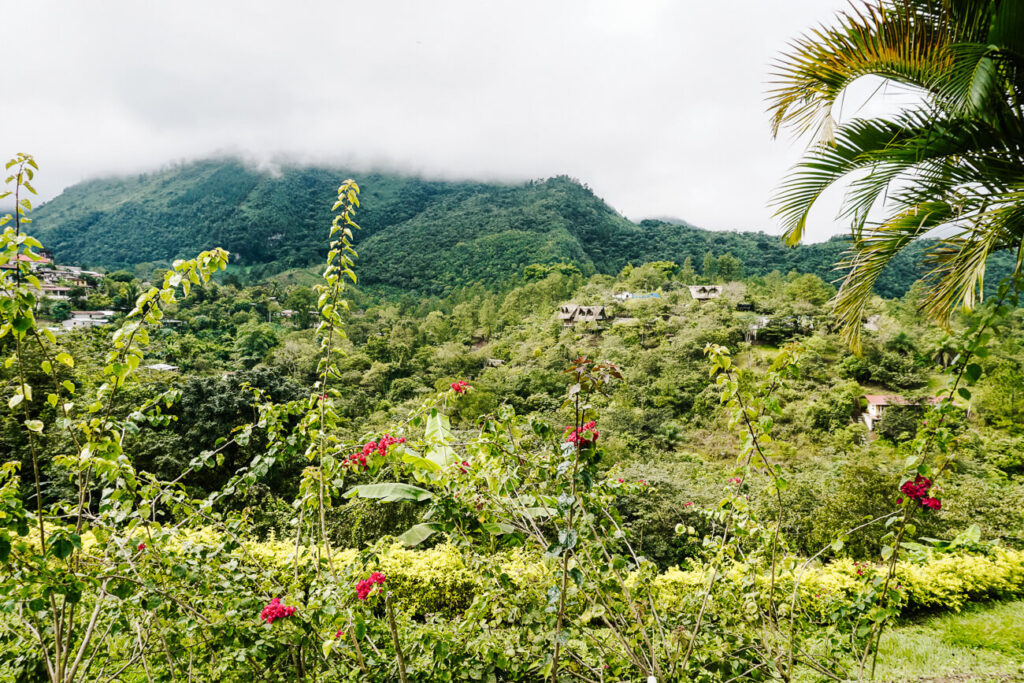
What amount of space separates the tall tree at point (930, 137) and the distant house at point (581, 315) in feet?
81.1

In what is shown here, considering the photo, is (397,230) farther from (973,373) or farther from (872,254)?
(973,373)

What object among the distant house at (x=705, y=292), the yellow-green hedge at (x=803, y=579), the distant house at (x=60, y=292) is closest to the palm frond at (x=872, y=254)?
the yellow-green hedge at (x=803, y=579)

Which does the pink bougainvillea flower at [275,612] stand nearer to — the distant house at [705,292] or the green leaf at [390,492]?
the green leaf at [390,492]

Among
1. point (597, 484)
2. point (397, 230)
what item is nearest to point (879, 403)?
point (597, 484)

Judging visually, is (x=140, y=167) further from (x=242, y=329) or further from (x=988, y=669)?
(x=988, y=669)

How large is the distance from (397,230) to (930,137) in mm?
68242

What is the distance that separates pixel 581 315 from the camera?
95.3 ft

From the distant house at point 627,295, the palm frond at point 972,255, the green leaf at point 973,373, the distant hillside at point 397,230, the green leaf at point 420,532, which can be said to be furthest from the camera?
the distant hillside at point 397,230

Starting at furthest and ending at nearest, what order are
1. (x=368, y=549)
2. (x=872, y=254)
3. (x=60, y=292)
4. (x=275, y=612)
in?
1. (x=60, y=292)
2. (x=872, y=254)
3. (x=368, y=549)
4. (x=275, y=612)

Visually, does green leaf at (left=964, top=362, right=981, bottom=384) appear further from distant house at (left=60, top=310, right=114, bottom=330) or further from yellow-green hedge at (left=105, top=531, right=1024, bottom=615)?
distant house at (left=60, top=310, right=114, bottom=330)

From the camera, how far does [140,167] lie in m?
96.2

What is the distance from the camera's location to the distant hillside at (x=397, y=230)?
5203 centimetres

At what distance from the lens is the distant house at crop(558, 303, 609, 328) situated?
1108 inches

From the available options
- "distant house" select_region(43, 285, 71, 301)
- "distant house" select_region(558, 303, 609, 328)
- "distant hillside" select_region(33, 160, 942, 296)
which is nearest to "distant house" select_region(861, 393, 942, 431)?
"distant house" select_region(558, 303, 609, 328)
